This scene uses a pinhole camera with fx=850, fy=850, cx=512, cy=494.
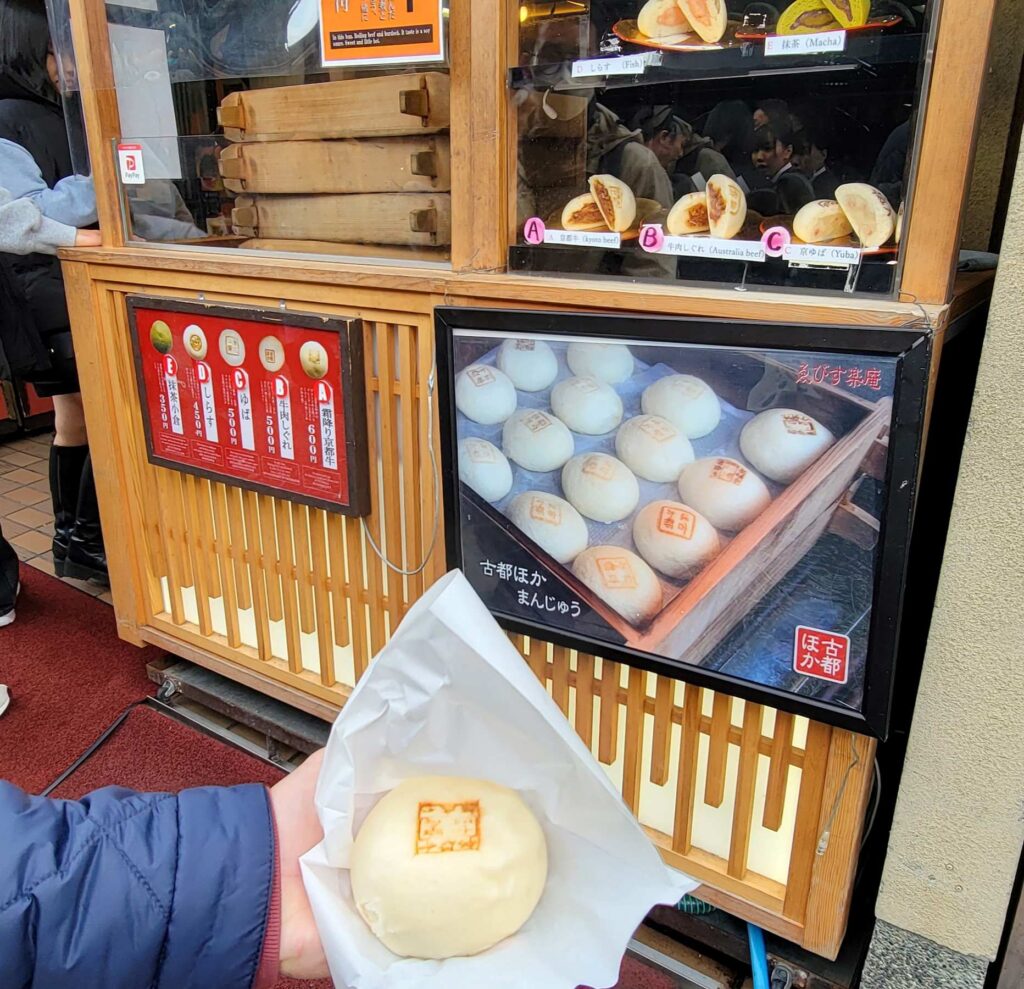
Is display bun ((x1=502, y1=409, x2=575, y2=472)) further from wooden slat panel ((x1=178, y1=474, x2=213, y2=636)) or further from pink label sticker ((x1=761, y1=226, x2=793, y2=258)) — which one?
wooden slat panel ((x1=178, y1=474, x2=213, y2=636))

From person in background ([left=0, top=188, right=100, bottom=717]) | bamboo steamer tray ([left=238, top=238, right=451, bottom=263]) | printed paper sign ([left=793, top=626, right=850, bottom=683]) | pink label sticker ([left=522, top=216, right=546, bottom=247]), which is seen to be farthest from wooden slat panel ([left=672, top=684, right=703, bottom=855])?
person in background ([left=0, top=188, right=100, bottom=717])

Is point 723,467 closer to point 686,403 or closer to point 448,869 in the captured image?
point 686,403

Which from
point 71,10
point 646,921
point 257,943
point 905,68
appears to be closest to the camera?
point 257,943

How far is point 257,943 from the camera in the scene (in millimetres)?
1184

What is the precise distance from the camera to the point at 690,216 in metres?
1.58

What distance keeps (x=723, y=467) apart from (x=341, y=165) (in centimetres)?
124

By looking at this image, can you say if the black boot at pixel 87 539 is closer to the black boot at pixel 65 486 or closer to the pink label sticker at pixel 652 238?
the black boot at pixel 65 486

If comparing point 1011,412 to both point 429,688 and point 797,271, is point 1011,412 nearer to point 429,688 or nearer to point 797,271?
point 797,271

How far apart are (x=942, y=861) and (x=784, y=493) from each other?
80cm

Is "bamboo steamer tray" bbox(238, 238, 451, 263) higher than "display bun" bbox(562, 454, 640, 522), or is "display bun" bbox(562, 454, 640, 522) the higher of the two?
"bamboo steamer tray" bbox(238, 238, 451, 263)

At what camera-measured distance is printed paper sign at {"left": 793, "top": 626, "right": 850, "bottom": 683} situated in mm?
1518

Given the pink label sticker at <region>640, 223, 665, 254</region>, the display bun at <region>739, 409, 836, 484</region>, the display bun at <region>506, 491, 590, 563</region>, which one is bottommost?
the display bun at <region>506, 491, 590, 563</region>

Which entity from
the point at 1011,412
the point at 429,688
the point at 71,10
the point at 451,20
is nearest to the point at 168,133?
the point at 71,10

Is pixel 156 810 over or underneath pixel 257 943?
over
